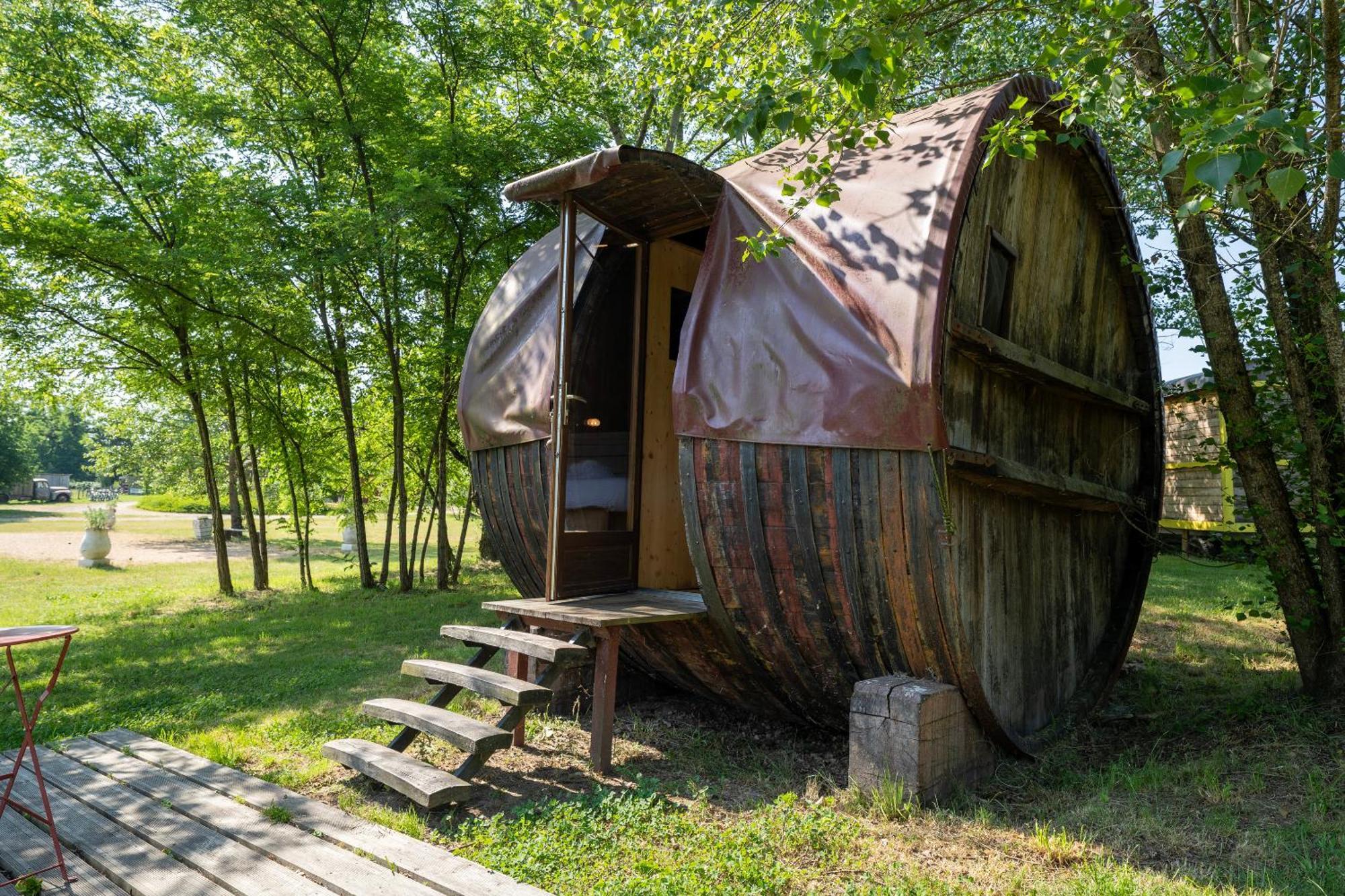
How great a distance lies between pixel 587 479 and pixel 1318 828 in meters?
3.70

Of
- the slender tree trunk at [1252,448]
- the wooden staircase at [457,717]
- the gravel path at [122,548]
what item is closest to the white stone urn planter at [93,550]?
the gravel path at [122,548]

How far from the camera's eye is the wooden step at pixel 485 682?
3947 millimetres

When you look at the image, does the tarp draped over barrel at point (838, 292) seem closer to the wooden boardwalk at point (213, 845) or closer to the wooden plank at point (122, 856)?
the wooden boardwalk at point (213, 845)

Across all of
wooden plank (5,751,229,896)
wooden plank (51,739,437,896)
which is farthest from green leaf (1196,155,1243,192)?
wooden plank (5,751,229,896)

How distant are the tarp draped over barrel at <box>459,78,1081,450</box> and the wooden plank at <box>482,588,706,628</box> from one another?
93 centimetres

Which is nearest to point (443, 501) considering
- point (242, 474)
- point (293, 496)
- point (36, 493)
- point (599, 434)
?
point (242, 474)

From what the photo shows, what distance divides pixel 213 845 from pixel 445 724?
3.30ft

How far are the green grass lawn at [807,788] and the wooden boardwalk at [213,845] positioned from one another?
21 centimetres

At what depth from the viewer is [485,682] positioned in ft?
13.5

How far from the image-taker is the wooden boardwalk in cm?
297

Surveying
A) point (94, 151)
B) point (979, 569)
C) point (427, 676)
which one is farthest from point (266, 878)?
point (94, 151)

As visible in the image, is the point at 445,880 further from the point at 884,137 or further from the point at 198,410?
the point at 198,410

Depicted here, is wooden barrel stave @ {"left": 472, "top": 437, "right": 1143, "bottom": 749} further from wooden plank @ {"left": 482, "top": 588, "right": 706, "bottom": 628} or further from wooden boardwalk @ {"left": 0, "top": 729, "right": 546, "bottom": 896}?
wooden boardwalk @ {"left": 0, "top": 729, "right": 546, "bottom": 896}

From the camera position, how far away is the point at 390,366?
1273 cm
